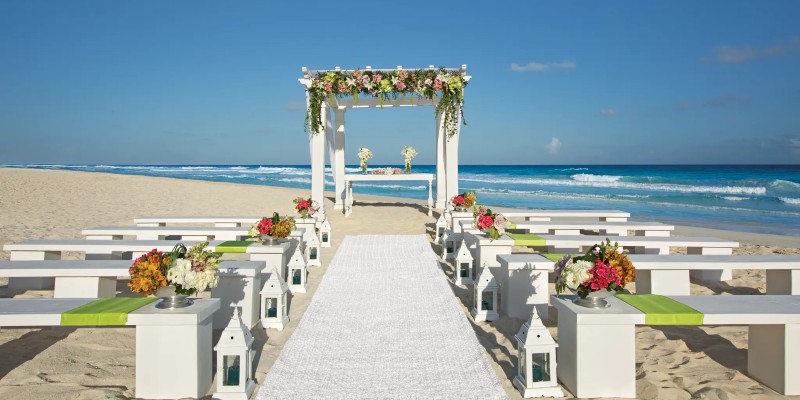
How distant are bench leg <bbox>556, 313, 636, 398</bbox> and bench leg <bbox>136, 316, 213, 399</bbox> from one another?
Result: 2581 mm

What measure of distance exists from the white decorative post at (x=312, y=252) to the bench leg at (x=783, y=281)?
6.01 m

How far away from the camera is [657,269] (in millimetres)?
5039

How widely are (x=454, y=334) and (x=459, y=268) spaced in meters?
2.05

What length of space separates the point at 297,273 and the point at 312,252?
156 cm

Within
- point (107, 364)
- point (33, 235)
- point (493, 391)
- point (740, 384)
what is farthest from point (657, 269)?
point (33, 235)

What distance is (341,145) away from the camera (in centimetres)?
1437

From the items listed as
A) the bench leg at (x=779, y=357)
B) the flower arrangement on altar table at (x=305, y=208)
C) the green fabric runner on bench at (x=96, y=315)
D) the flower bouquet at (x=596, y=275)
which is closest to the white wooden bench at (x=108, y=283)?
the green fabric runner on bench at (x=96, y=315)

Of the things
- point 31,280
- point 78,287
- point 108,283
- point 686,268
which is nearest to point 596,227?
A: point 686,268

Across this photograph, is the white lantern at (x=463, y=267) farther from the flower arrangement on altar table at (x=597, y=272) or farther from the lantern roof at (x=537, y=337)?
the lantern roof at (x=537, y=337)

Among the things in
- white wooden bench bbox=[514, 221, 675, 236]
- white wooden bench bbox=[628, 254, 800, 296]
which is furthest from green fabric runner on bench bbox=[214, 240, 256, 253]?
white wooden bench bbox=[628, 254, 800, 296]

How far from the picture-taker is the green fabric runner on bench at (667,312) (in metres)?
3.22

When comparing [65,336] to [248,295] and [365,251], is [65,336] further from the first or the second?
[365,251]

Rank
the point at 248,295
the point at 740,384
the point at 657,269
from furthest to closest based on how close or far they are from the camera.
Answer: the point at 657,269, the point at 248,295, the point at 740,384

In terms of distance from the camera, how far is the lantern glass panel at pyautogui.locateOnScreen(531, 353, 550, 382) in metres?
3.32
